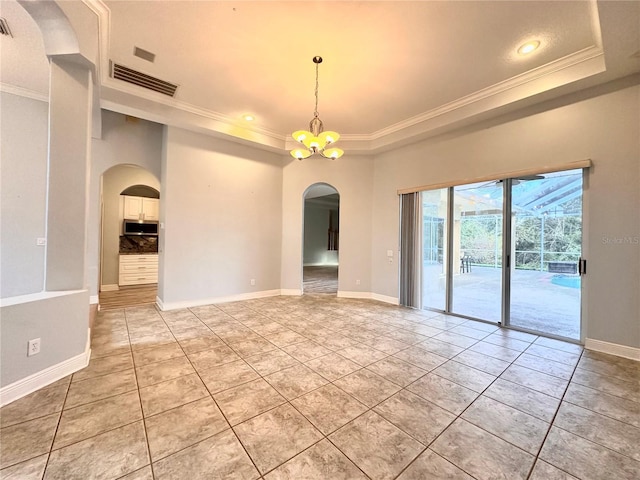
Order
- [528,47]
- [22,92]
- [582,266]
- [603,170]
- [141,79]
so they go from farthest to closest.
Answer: [22,92] < [141,79] < [582,266] < [603,170] < [528,47]

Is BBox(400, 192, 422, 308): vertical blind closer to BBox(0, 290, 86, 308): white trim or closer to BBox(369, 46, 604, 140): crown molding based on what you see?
BBox(369, 46, 604, 140): crown molding

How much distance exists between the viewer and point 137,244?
737 cm

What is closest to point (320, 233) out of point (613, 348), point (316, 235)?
point (316, 235)

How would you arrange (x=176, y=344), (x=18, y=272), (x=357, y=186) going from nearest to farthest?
(x=176, y=344) → (x=18, y=272) → (x=357, y=186)

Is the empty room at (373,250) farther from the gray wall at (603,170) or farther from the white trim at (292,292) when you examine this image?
the white trim at (292,292)

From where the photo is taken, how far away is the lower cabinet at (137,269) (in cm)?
671

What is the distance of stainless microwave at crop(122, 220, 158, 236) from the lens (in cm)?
697

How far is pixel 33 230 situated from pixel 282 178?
175 inches

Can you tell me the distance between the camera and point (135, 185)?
7.09 m

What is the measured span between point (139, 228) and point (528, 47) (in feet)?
28.3

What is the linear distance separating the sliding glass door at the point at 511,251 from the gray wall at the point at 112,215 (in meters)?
6.78

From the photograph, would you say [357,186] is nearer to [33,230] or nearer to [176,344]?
[176,344]

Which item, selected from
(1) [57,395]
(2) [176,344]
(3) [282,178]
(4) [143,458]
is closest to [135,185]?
(3) [282,178]

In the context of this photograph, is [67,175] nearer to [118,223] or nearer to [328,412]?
[328,412]
